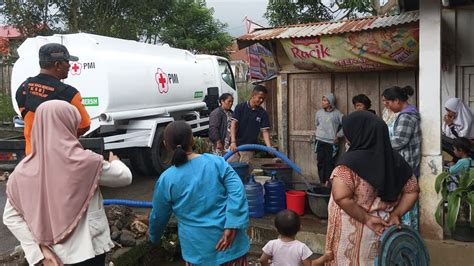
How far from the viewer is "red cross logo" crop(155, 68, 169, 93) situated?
8562mm

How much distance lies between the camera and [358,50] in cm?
602

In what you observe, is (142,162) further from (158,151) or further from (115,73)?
(115,73)

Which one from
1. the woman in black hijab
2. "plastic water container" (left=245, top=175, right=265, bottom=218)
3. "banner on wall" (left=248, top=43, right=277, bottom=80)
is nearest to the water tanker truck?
"banner on wall" (left=248, top=43, right=277, bottom=80)

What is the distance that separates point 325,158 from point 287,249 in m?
3.68

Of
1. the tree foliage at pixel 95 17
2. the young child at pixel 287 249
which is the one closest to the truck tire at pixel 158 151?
the young child at pixel 287 249

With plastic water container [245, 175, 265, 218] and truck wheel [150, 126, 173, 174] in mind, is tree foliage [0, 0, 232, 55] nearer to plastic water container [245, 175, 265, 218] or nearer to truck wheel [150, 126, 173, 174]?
truck wheel [150, 126, 173, 174]

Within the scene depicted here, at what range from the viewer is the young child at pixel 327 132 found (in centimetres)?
664

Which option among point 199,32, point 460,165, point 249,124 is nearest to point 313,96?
point 249,124

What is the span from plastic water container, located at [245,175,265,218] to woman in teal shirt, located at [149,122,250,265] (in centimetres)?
262

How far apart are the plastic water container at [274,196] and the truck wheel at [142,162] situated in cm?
332

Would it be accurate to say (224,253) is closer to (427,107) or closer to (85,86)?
(427,107)

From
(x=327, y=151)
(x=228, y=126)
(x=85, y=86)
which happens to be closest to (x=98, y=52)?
(x=85, y=86)

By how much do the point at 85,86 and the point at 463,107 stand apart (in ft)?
17.6

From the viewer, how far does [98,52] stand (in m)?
7.34
